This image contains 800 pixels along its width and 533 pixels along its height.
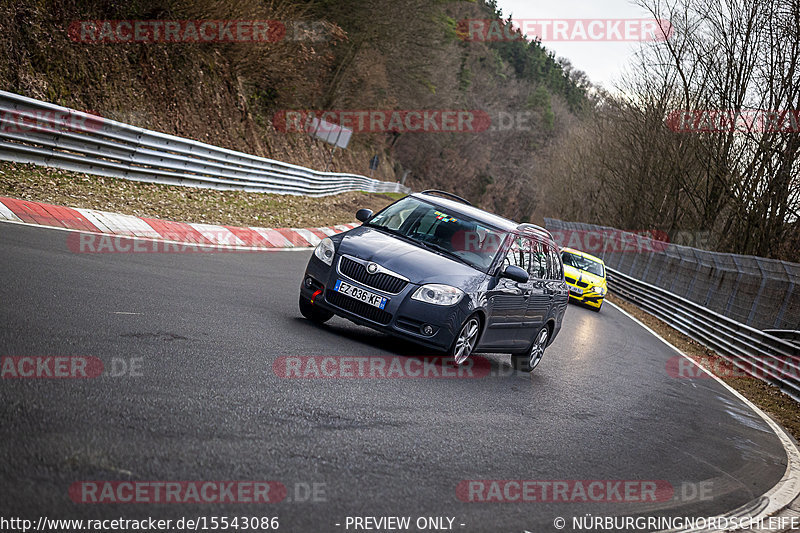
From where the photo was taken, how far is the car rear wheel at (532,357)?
11156 mm

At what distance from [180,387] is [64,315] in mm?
1887

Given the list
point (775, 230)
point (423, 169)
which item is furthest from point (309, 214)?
point (423, 169)

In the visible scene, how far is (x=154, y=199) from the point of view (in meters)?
17.5

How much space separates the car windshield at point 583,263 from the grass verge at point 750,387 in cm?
212

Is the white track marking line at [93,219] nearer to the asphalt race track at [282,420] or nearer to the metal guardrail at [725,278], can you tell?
the asphalt race track at [282,420]

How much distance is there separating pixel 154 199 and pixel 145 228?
11.4 ft

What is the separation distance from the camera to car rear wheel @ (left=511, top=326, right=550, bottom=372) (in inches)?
439

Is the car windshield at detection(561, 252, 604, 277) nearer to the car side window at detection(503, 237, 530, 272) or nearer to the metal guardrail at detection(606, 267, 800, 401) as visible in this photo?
the metal guardrail at detection(606, 267, 800, 401)

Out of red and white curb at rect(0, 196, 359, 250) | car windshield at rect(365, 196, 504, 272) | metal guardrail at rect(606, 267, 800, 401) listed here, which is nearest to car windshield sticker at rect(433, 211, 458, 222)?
car windshield at rect(365, 196, 504, 272)

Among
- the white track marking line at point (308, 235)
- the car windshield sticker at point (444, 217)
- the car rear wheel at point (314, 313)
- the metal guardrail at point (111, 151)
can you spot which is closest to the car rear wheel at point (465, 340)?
the car windshield sticker at point (444, 217)

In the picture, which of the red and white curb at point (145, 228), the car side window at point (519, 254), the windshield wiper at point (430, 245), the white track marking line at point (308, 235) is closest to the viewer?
the windshield wiper at point (430, 245)

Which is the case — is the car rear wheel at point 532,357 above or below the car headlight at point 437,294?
below

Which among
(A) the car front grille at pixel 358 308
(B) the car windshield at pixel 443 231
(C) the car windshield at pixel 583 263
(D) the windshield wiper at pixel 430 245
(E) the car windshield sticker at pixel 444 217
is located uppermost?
(E) the car windshield sticker at pixel 444 217

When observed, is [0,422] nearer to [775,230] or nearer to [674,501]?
[674,501]
